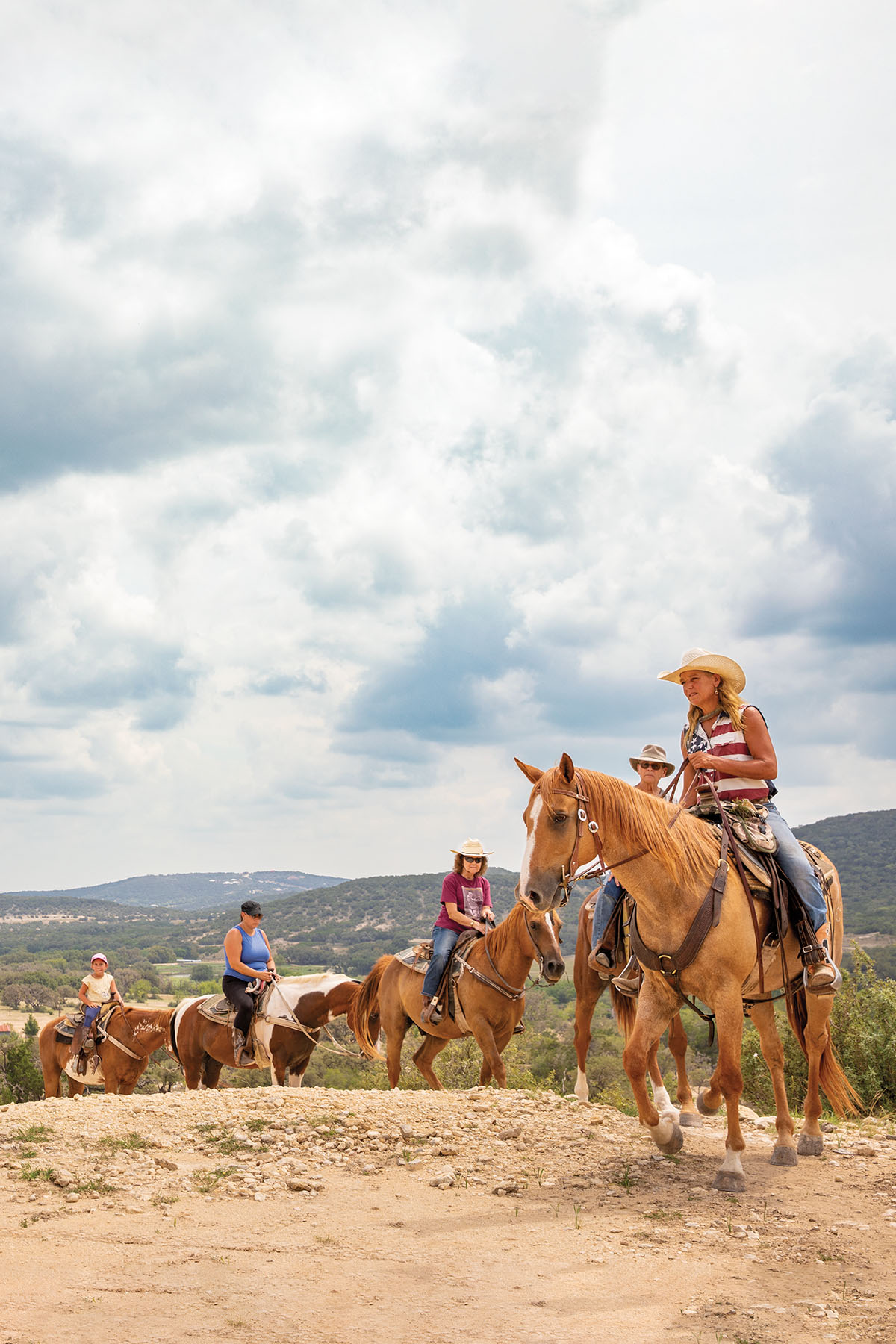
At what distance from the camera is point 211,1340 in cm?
418

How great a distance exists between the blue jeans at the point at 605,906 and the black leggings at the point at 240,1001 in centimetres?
613

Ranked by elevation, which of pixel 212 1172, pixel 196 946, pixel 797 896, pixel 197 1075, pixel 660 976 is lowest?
pixel 196 946

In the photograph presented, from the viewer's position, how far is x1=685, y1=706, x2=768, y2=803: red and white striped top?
283 inches

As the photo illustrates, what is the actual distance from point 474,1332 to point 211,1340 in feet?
3.91

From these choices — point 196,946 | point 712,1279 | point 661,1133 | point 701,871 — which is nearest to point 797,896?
point 701,871

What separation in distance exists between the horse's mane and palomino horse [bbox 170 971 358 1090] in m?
7.62

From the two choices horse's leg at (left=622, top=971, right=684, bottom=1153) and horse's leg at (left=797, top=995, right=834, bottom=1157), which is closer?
horse's leg at (left=622, top=971, right=684, bottom=1153)

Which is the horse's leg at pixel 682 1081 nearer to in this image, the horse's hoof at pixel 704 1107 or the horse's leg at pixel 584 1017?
the horse's hoof at pixel 704 1107

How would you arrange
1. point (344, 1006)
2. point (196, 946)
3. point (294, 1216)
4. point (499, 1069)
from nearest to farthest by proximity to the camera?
point (294, 1216) < point (499, 1069) < point (344, 1006) < point (196, 946)

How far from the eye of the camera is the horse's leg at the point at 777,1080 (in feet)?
23.6

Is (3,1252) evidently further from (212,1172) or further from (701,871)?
(701,871)

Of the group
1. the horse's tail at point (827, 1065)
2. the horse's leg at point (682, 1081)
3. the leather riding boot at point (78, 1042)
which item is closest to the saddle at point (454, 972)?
the horse's leg at point (682, 1081)

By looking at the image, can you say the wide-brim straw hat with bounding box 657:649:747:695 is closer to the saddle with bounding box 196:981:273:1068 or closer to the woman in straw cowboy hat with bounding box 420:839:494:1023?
the woman in straw cowboy hat with bounding box 420:839:494:1023

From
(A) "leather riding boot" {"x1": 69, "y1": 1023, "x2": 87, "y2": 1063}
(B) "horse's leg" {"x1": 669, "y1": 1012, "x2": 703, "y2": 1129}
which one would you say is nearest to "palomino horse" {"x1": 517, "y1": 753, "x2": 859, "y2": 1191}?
(B) "horse's leg" {"x1": 669, "y1": 1012, "x2": 703, "y2": 1129}
